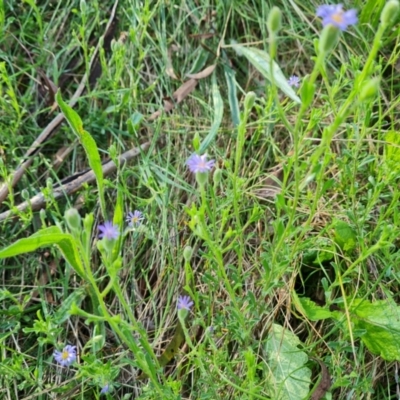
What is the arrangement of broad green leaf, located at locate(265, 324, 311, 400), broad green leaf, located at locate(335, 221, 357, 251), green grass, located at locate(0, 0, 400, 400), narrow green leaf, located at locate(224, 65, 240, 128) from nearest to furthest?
green grass, located at locate(0, 0, 400, 400)
broad green leaf, located at locate(265, 324, 311, 400)
broad green leaf, located at locate(335, 221, 357, 251)
narrow green leaf, located at locate(224, 65, 240, 128)

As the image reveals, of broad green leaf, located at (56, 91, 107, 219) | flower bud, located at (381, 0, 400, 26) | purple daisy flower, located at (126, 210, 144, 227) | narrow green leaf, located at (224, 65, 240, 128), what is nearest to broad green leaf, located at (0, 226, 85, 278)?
broad green leaf, located at (56, 91, 107, 219)

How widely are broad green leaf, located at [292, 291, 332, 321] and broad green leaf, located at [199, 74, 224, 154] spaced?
460 millimetres

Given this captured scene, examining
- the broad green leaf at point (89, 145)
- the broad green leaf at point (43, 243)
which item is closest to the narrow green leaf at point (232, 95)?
the broad green leaf at point (89, 145)

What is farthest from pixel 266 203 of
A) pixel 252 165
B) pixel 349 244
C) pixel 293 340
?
pixel 293 340

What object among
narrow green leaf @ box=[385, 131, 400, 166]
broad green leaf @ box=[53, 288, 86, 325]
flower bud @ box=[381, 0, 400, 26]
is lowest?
broad green leaf @ box=[53, 288, 86, 325]

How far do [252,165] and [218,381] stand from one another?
61 centimetres

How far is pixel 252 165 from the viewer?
1604 mm

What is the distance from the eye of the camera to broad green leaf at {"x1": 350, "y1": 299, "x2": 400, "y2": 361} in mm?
1252

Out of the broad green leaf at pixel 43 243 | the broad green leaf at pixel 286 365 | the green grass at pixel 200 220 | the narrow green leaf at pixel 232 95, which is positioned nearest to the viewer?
the broad green leaf at pixel 43 243

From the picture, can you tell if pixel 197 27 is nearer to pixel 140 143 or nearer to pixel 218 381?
pixel 140 143

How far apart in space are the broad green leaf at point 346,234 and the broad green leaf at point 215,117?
401 mm

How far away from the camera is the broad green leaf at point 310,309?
1258 millimetres

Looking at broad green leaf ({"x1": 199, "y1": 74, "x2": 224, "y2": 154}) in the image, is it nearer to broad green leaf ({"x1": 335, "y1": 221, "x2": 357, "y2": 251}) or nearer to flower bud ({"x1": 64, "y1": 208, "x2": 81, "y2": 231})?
broad green leaf ({"x1": 335, "y1": 221, "x2": 357, "y2": 251})

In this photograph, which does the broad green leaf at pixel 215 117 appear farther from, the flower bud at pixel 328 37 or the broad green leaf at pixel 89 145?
the flower bud at pixel 328 37
